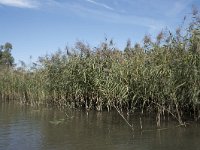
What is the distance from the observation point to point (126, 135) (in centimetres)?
824

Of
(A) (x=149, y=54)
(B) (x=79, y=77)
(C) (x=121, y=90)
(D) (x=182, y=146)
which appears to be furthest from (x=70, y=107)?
(D) (x=182, y=146)

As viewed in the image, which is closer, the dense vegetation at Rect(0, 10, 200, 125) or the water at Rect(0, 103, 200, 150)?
the water at Rect(0, 103, 200, 150)

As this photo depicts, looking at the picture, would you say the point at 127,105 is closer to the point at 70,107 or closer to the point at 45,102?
the point at 70,107

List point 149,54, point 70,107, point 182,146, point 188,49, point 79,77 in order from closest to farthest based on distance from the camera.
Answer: point 182,146
point 188,49
point 149,54
point 79,77
point 70,107

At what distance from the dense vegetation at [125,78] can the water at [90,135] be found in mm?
707

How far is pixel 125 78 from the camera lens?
1077cm

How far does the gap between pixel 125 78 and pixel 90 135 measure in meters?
2.95

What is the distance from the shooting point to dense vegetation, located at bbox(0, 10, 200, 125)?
876 cm

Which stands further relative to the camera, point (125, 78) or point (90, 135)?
point (125, 78)

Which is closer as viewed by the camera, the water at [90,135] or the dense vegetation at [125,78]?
the water at [90,135]

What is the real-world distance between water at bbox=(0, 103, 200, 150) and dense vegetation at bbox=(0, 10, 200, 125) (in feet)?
2.32

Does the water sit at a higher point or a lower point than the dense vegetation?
lower

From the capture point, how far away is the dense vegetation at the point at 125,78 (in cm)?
876

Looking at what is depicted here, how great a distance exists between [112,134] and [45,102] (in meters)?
7.69
